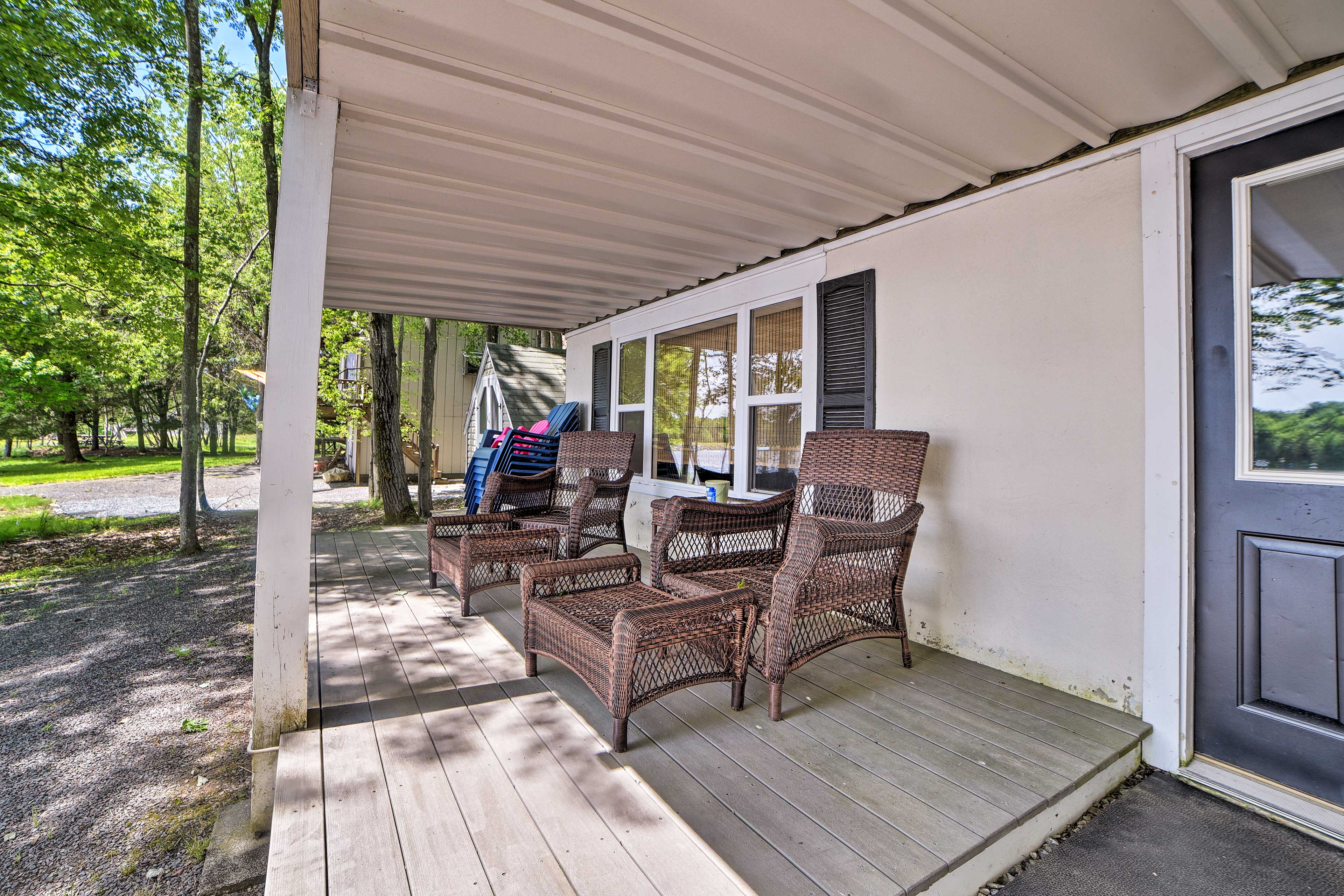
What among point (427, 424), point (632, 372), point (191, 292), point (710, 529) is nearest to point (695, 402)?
point (632, 372)

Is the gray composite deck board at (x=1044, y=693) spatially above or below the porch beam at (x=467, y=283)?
below

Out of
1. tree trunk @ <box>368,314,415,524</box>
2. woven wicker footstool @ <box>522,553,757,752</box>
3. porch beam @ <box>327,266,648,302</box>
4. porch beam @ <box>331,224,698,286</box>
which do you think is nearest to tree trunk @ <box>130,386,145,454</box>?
tree trunk @ <box>368,314,415,524</box>

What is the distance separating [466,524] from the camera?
3906mm

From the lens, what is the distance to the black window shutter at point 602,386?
5.93m

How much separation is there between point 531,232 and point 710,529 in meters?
2.04

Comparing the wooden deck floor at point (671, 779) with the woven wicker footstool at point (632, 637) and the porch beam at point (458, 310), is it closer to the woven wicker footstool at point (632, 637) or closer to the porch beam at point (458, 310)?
the woven wicker footstool at point (632, 637)

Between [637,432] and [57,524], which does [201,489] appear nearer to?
[57,524]

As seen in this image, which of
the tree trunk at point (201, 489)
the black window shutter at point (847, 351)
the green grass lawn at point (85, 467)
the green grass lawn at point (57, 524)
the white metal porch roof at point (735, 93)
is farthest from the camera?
the green grass lawn at point (85, 467)

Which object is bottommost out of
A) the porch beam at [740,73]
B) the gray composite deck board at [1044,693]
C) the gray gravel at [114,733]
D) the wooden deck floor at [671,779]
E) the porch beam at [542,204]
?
the gray gravel at [114,733]

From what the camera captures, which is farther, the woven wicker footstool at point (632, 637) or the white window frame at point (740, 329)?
the white window frame at point (740, 329)

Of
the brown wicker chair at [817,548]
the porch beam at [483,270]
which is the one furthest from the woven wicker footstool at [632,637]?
the porch beam at [483,270]

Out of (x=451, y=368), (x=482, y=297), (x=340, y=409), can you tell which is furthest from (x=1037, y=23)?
(x=451, y=368)

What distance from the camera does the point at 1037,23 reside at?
5.38ft

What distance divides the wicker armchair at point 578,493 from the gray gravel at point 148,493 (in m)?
5.03
